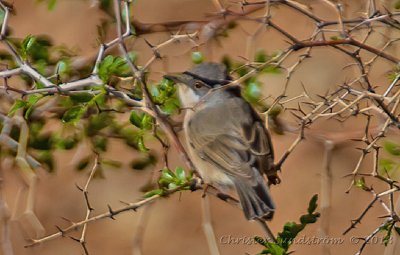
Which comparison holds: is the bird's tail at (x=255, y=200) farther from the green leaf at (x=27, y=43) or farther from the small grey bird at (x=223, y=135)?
the green leaf at (x=27, y=43)

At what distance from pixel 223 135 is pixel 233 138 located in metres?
0.09

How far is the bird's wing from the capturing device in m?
4.89

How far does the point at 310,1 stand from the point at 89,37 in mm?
3520

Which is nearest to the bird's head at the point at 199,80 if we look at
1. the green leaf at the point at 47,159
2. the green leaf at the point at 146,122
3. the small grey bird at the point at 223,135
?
the small grey bird at the point at 223,135

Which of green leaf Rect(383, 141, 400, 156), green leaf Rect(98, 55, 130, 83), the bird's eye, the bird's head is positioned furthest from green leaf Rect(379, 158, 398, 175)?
green leaf Rect(98, 55, 130, 83)

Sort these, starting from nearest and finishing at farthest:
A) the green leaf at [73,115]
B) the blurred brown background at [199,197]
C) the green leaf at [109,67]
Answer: the green leaf at [109,67] < the green leaf at [73,115] < the blurred brown background at [199,197]

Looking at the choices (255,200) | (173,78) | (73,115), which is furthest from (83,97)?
(255,200)

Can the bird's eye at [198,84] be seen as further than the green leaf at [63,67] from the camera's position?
Yes

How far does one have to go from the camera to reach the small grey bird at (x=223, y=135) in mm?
4797

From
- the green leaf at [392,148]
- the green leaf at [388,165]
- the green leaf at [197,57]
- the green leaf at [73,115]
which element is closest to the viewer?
the green leaf at [73,115]

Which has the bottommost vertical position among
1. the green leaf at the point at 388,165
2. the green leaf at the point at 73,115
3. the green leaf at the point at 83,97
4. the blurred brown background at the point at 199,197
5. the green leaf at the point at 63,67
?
the blurred brown background at the point at 199,197

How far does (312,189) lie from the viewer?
8.15 metres

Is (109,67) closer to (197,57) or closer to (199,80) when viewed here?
(197,57)

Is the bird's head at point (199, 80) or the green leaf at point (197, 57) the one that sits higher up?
the green leaf at point (197, 57)
